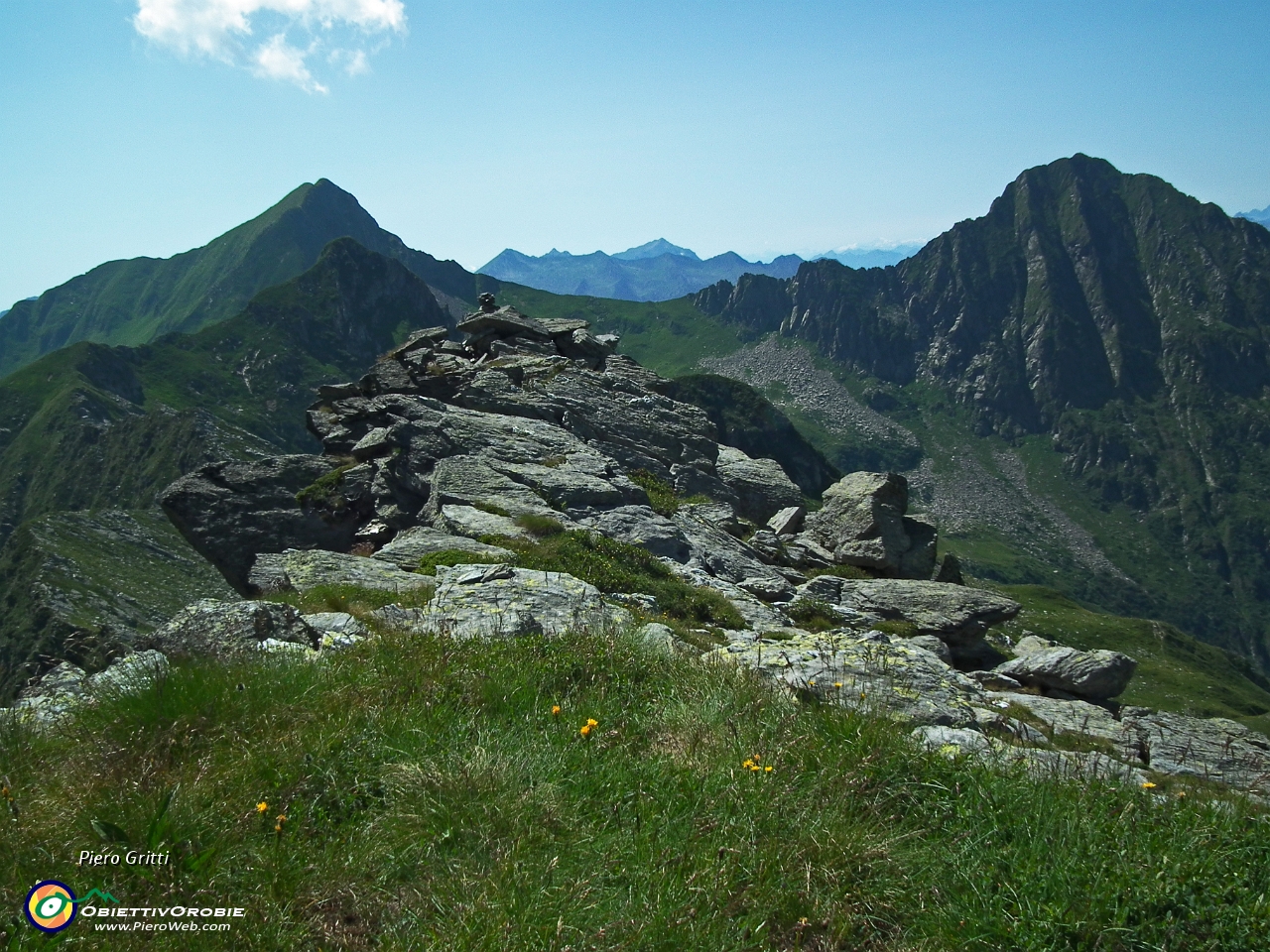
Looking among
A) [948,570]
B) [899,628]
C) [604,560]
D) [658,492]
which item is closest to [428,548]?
[604,560]

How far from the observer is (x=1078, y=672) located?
20.3 meters

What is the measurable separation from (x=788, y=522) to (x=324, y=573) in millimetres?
23942

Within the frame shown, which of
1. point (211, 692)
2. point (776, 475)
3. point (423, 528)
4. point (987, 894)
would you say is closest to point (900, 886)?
point (987, 894)

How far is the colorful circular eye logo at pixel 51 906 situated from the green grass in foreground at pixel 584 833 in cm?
8

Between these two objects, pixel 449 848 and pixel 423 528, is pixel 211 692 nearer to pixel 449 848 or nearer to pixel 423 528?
pixel 449 848

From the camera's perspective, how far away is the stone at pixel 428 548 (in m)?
19.0

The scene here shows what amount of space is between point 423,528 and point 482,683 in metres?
15.5

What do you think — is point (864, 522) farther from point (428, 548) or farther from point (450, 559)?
point (450, 559)

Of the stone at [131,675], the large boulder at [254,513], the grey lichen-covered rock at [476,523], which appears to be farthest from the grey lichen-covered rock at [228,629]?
the large boulder at [254,513]

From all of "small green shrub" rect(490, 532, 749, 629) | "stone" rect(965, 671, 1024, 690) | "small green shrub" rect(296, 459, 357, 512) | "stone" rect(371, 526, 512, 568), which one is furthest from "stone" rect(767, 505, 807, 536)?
"stone" rect(371, 526, 512, 568)

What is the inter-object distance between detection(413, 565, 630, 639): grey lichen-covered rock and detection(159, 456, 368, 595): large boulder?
12663 mm

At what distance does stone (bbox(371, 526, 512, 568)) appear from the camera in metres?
19.0

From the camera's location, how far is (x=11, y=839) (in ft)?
17.1

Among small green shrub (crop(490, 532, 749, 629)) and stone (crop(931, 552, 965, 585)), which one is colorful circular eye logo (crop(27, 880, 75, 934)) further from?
stone (crop(931, 552, 965, 585))
